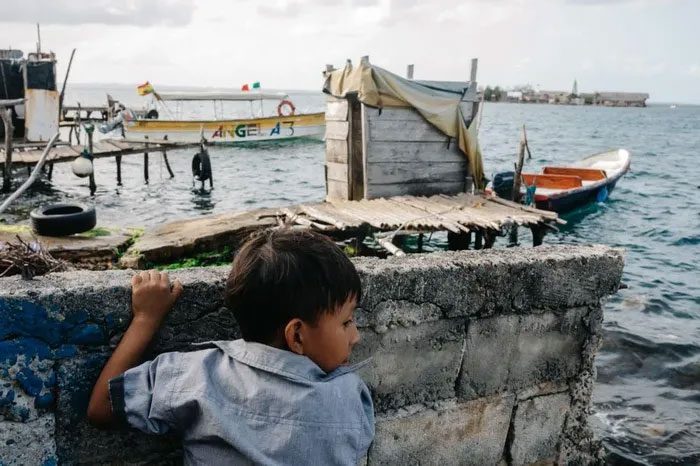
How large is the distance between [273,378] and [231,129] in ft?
130

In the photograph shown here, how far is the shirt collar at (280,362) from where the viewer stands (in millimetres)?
1729

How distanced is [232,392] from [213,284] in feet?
1.90

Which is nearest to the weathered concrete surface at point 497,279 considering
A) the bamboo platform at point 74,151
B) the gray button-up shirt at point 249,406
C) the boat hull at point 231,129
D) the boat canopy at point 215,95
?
the gray button-up shirt at point 249,406

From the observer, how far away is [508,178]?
61.9 feet

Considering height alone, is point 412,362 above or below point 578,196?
above

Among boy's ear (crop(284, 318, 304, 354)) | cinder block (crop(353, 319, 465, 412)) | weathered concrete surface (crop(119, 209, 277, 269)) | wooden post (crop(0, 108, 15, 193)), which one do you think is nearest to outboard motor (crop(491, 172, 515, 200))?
weathered concrete surface (crop(119, 209, 277, 269))

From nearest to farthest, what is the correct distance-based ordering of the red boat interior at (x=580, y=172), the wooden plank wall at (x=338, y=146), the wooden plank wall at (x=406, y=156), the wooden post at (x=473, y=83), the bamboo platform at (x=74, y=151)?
the wooden plank wall at (x=406, y=156), the wooden plank wall at (x=338, y=146), the wooden post at (x=473, y=83), the bamboo platform at (x=74, y=151), the red boat interior at (x=580, y=172)

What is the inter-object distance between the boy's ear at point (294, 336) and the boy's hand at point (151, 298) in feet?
1.85

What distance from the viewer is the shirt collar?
1.73 metres

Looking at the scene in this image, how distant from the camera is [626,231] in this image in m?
18.7

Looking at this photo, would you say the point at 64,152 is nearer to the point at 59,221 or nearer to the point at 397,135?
the point at 397,135

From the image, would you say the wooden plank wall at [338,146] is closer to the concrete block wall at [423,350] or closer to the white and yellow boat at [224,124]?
the concrete block wall at [423,350]

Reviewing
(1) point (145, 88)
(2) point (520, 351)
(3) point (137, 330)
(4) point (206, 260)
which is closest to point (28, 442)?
(3) point (137, 330)

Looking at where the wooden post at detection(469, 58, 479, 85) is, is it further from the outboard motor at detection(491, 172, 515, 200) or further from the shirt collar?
the shirt collar
